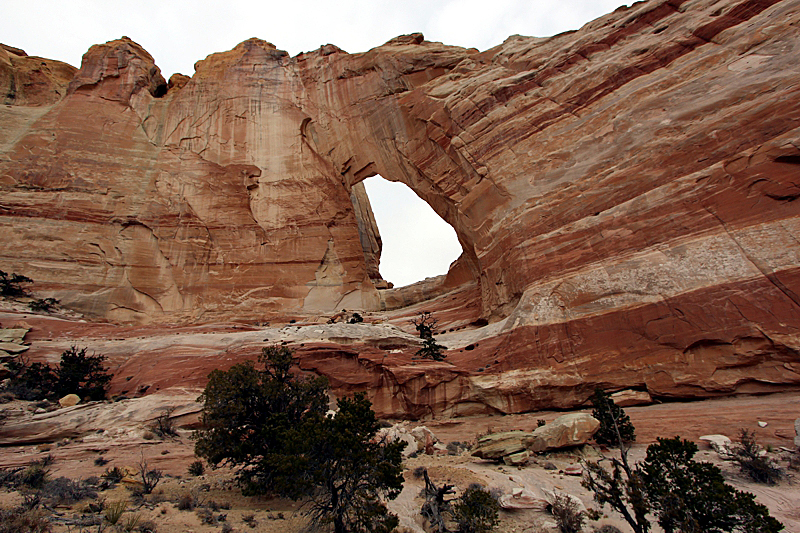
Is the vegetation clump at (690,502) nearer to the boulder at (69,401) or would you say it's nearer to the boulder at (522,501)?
the boulder at (522,501)

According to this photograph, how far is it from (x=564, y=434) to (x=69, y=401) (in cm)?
1597

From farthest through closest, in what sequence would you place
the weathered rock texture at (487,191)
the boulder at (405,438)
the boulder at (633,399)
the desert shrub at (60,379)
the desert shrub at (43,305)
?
the desert shrub at (43,305), the desert shrub at (60,379), the weathered rock texture at (487,191), the boulder at (633,399), the boulder at (405,438)

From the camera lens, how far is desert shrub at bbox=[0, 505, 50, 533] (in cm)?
494

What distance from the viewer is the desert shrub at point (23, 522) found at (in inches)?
195

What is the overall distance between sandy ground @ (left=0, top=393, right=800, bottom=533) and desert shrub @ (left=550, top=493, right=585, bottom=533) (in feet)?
1.05

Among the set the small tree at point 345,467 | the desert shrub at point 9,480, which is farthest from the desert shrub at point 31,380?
the small tree at point 345,467

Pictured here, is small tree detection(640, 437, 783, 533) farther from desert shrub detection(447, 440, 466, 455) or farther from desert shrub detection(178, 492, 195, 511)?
desert shrub detection(178, 492, 195, 511)

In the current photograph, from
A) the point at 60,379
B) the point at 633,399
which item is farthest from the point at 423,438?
the point at 60,379

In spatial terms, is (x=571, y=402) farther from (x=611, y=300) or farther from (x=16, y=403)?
(x=16, y=403)

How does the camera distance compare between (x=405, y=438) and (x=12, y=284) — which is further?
(x=12, y=284)

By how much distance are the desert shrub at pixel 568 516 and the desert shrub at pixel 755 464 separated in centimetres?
328

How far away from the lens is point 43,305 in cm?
2145

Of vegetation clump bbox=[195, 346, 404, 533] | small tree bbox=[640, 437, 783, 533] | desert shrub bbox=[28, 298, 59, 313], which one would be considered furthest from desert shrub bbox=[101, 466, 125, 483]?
desert shrub bbox=[28, 298, 59, 313]

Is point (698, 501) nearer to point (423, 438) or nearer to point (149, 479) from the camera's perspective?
point (423, 438)
